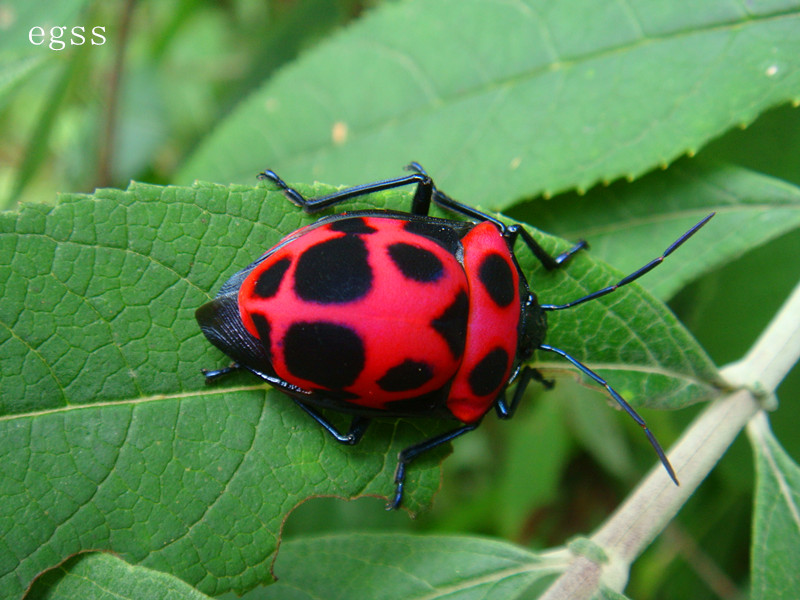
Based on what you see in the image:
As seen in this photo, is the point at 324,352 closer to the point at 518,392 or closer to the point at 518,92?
the point at 518,392

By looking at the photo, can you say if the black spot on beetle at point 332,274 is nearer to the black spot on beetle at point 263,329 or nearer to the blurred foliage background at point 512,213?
the black spot on beetle at point 263,329

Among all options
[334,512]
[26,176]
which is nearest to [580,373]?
[334,512]

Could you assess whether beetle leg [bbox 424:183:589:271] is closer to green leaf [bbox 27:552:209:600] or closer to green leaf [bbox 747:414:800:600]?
green leaf [bbox 747:414:800:600]

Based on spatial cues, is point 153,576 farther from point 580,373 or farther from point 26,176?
point 26,176

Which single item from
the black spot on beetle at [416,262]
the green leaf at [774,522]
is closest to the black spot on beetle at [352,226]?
the black spot on beetle at [416,262]

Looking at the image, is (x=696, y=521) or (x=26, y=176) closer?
(x=26, y=176)

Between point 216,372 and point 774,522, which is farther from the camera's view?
point 774,522

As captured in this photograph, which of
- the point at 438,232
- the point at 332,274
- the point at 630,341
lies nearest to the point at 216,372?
the point at 332,274
